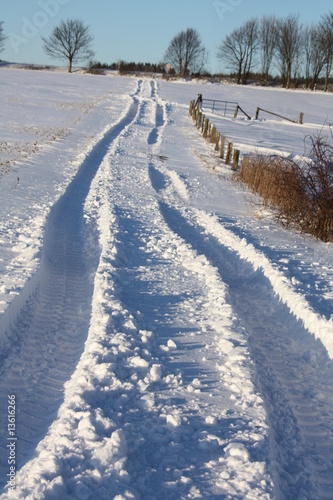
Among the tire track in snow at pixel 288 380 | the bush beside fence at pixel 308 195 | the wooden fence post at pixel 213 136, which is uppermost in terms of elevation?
the wooden fence post at pixel 213 136

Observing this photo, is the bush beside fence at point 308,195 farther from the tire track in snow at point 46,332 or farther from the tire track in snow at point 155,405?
the tire track in snow at point 46,332

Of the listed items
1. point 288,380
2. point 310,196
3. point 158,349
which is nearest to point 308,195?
point 310,196

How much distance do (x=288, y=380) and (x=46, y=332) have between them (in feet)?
7.67

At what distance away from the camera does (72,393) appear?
3.73 metres

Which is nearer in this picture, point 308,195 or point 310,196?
point 308,195

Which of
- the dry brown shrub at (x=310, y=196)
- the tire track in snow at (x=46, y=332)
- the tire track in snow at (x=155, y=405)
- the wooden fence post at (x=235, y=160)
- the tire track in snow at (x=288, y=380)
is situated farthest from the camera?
the wooden fence post at (x=235, y=160)

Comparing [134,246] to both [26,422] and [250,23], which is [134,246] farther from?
[250,23]

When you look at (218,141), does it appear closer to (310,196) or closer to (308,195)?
(310,196)

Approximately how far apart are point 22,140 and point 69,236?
34.9ft

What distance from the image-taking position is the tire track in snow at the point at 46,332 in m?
3.63

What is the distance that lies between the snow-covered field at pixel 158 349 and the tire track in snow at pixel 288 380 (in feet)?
0.05

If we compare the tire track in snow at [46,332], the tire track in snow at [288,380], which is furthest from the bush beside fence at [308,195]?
the tire track in snow at [46,332]

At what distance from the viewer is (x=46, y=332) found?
4.84m

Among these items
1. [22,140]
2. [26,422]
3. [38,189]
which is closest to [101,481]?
[26,422]
